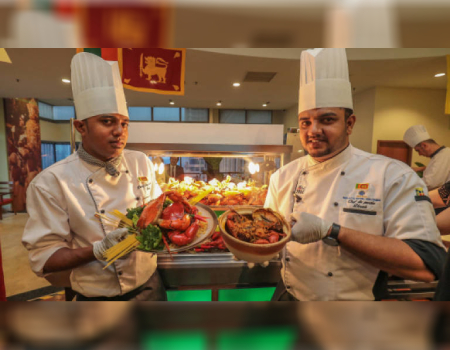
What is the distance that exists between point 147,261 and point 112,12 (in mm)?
1572

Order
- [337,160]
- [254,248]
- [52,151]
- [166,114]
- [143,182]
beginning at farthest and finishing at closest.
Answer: [166,114] → [143,182] → [337,160] → [52,151] → [254,248]

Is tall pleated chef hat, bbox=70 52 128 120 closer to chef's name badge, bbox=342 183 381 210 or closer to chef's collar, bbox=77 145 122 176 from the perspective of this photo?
chef's collar, bbox=77 145 122 176

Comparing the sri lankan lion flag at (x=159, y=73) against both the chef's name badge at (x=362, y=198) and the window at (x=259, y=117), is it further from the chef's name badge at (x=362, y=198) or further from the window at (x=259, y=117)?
the window at (x=259, y=117)

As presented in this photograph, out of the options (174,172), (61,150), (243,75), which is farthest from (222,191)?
(243,75)

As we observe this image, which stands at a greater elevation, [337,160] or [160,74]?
[160,74]

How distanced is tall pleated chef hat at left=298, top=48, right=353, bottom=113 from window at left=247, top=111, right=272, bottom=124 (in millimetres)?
11449

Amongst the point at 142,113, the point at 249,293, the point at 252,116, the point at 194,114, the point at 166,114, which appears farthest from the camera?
the point at 252,116

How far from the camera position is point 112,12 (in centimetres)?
26

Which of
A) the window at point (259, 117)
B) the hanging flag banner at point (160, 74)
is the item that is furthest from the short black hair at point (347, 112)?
the window at point (259, 117)

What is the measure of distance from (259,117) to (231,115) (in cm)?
162

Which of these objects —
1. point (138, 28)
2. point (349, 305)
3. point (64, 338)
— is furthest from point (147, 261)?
point (138, 28)

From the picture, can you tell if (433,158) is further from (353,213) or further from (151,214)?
(151,214)

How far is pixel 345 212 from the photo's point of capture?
1.23 m

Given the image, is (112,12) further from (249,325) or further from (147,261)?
(147,261)
